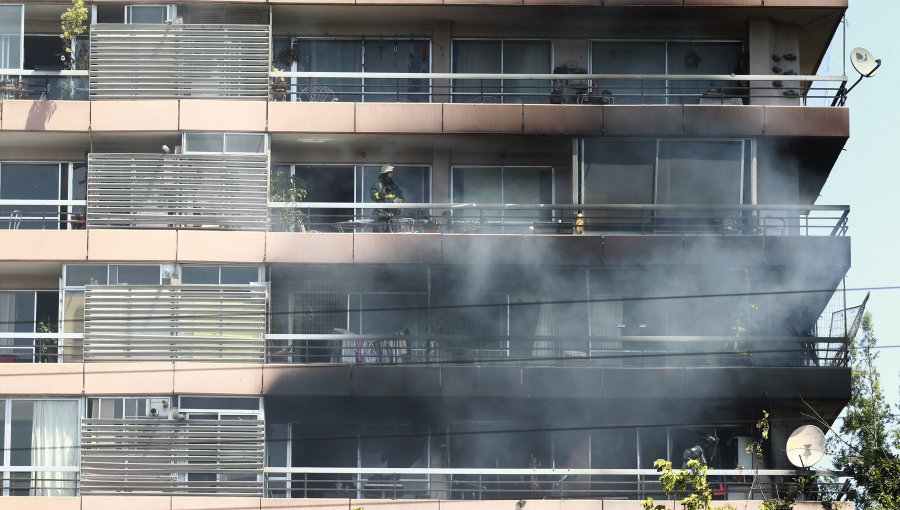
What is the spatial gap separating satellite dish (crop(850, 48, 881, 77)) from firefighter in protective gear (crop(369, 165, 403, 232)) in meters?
10.1

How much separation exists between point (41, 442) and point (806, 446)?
1557 cm

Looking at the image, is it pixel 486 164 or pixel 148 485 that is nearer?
pixel 148 485

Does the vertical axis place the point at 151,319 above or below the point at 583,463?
above

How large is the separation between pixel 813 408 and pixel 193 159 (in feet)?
Result: 45.8

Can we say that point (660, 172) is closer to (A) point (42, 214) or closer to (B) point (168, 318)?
(B) point (168, 318)

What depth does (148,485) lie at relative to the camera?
37.9 meters

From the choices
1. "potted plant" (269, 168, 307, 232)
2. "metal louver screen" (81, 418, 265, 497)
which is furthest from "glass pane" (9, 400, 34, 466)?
"potted plant" (269, 168, 307, 232)

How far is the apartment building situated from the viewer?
1495 inches

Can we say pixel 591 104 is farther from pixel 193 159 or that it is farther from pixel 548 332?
pixel 193 159

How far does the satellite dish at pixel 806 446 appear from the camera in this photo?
36312 mm

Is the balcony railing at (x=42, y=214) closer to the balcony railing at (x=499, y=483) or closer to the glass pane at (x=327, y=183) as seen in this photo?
the glass pane at (x=327, y=183)

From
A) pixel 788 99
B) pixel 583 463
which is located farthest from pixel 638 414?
pixel 788 99

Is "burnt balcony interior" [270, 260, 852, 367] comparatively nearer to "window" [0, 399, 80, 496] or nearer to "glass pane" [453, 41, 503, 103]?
"window" [0, 399, 80, 496]

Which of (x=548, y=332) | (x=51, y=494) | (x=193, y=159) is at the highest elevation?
(x=193, y=159)
